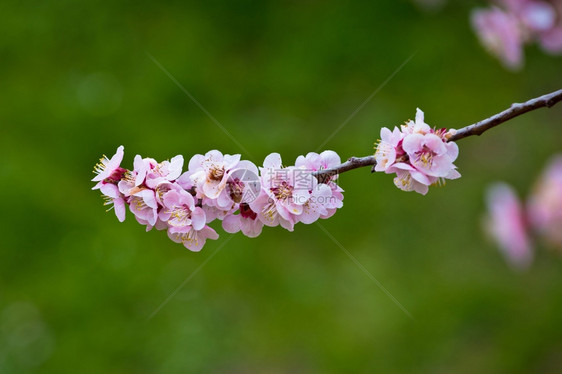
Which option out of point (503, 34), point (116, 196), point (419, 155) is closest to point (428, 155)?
point (419, 155)

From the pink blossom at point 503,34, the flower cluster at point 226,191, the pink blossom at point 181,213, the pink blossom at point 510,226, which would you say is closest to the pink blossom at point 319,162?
the flower cluster at point 226,191

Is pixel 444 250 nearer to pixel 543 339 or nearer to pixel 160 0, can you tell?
pixel 543 339

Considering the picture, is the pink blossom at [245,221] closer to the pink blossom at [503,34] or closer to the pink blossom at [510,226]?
the pink blossom at [503,34]

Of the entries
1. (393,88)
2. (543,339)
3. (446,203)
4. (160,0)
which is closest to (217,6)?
(160,0)

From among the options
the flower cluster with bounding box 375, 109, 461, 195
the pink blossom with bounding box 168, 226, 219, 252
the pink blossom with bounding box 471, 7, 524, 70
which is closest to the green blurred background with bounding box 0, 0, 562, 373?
the pink blossom with bounding box 471, 7, 524, 70

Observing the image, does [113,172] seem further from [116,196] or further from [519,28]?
[519,28]

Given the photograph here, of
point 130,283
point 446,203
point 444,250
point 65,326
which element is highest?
point 446,203
